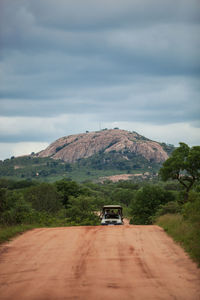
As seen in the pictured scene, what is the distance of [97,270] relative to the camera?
9.04 m

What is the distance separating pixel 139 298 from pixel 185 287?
131 centimetres

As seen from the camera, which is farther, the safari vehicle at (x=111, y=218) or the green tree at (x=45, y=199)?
the green tree at (x=45, y=199)

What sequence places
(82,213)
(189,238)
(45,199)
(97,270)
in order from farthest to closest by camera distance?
(45,199), (82,213), (189,238), (97,270)

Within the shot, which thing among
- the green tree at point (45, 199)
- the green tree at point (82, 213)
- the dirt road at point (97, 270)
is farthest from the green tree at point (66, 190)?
the dirt road at point (97, 270)

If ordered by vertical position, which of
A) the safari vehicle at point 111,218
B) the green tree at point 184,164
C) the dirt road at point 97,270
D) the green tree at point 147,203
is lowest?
the green tree at point 147,203

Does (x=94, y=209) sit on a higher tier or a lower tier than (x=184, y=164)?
lower

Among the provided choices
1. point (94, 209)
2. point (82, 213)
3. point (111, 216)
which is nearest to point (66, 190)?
point (94, 209)

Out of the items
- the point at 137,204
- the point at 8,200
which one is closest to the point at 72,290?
the point at 8,200

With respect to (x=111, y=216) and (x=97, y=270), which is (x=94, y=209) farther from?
Answer: (x=97, y=270)

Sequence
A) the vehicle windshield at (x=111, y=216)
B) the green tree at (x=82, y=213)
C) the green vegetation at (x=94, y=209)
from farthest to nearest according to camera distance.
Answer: the green tree at (x=82, y=213) → the vehicle windshield at (x=111, y=216) → the green vegetation at (x=94, y=209)

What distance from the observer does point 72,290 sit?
7469 mm

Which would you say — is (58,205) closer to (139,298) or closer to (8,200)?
(8,200)

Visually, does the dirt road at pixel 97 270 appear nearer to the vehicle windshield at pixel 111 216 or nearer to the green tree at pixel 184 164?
the vehicle windshield at pixel 111 216

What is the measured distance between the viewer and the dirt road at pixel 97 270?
7309mm
